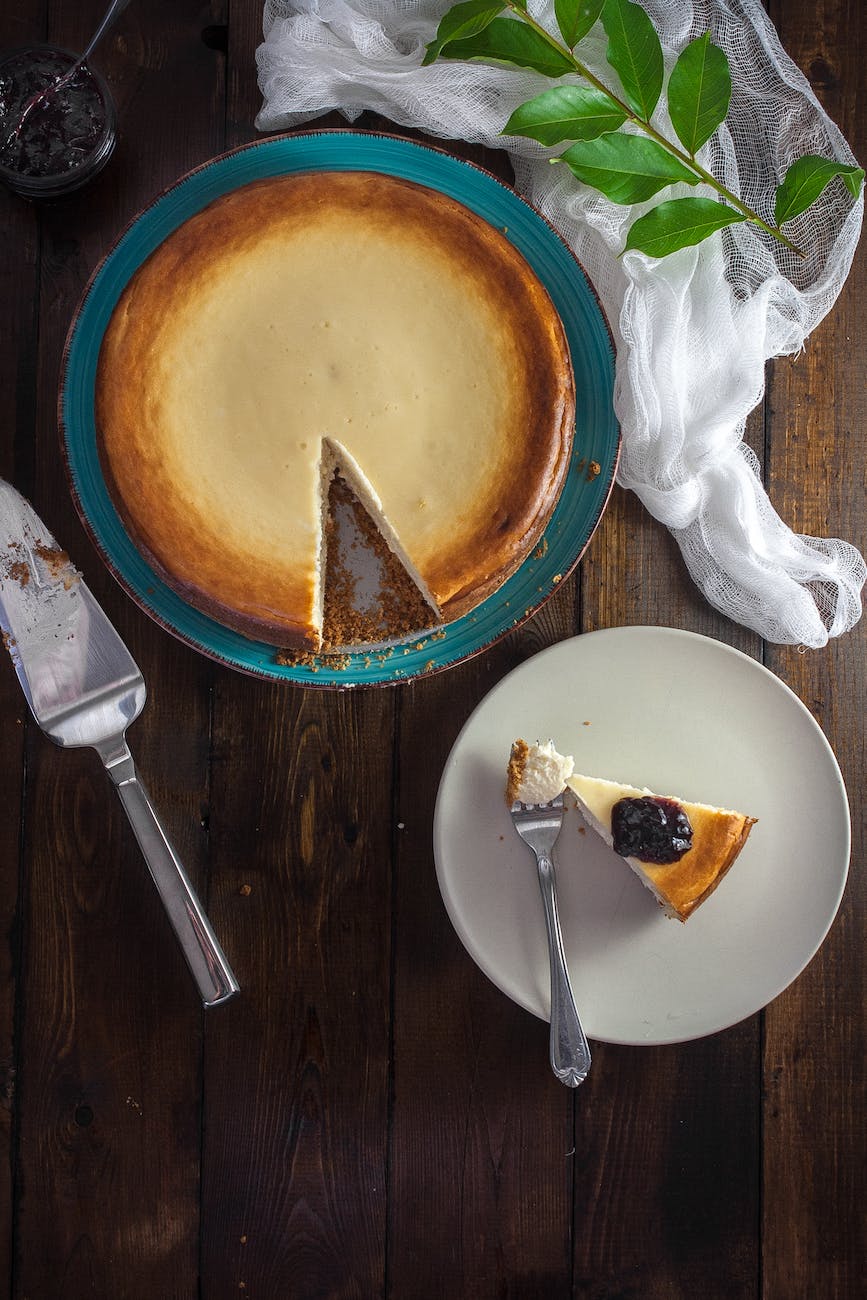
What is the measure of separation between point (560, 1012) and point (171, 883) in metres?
0.89

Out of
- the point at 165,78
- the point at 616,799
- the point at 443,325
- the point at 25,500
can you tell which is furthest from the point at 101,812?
the point at 165,78

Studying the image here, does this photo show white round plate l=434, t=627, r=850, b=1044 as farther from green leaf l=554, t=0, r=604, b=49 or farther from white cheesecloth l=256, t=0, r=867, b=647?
green leaf l=554, t=0, r=604, b=49

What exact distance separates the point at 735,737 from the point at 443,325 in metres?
1.10

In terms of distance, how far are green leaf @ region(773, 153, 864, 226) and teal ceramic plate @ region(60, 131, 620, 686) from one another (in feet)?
1.57

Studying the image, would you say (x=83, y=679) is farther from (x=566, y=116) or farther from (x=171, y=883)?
(x=566, y=116)

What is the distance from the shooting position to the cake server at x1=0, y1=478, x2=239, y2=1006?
1.99 m

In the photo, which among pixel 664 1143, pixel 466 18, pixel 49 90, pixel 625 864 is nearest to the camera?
pixel 466 18

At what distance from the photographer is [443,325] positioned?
186cm

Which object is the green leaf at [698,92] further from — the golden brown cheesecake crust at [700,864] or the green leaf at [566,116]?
the golden brown cheesecake crust at [700,864]

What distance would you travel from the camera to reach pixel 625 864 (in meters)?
2.11

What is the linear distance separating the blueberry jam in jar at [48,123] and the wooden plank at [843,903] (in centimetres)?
160

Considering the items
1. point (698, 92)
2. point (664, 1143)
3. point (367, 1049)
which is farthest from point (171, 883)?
point (698, 92)

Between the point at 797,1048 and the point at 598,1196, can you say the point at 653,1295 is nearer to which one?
the point at 598,1196

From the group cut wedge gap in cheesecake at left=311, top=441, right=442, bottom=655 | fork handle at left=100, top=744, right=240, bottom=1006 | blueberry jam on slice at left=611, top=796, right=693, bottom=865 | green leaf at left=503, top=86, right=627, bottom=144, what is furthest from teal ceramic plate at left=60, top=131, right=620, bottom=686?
blueberry jam on slice at left=611, top=796, right=693, bottom=865
